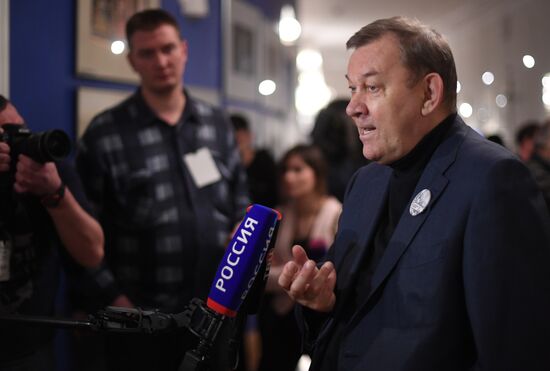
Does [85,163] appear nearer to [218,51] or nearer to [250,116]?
[218,51]

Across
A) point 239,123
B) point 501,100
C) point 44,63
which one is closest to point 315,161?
point 239,123

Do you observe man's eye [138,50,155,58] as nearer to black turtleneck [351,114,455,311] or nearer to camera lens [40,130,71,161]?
camera lens [40,130,71,161]

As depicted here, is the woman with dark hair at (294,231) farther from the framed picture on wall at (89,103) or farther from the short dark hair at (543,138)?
the short dark hair at (543,138)

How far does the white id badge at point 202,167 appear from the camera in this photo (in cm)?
247

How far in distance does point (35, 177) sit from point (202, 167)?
3.23 ft

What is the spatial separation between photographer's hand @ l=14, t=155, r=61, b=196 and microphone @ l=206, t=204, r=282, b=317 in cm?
67

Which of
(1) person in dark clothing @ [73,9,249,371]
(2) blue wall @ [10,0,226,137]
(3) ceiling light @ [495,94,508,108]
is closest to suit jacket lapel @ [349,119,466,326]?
(1) person in dark clothing @ [73,9,249,371]

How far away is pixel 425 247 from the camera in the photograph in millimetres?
1318

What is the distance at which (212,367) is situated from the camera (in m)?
1.12

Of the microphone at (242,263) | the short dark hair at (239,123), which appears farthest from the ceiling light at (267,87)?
the microphone at (242,263)

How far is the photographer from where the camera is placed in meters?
1.55

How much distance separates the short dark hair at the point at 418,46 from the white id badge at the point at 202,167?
117cm

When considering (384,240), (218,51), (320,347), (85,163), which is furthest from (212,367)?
(218,51)

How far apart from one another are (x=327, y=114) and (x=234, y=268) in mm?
2169
